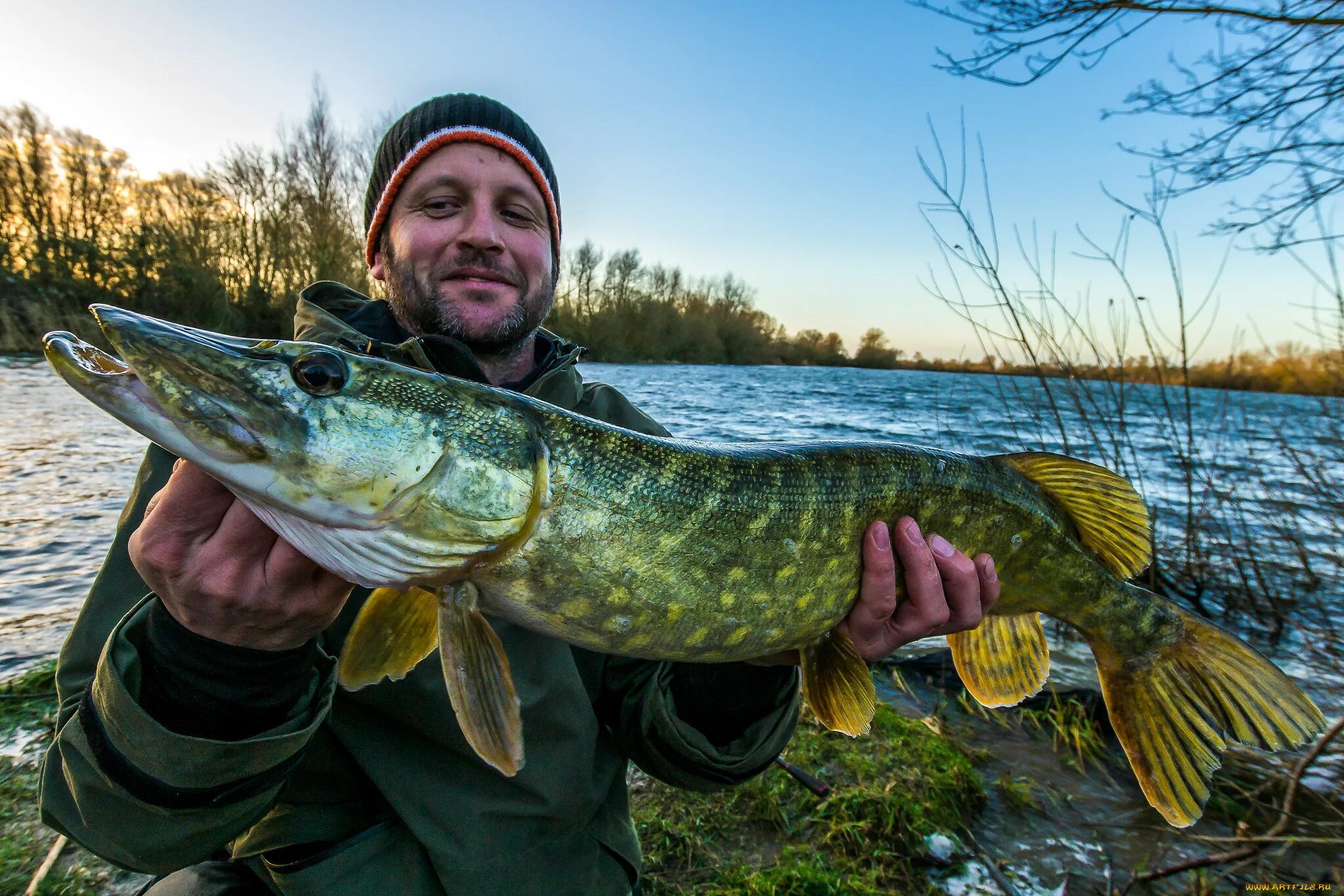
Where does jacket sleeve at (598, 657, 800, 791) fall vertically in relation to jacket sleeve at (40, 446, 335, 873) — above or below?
below

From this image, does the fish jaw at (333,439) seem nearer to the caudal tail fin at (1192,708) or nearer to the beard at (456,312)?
the beard at (456,312)

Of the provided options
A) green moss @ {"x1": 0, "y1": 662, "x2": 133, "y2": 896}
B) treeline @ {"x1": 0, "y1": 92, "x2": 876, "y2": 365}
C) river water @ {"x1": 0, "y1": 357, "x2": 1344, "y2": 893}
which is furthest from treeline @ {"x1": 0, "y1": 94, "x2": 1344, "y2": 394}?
green moss @ {"x1": 0, "y1": 662, "x2": 133, "y2": 896}

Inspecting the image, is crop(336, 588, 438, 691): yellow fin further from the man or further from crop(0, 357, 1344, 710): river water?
crop(0, 357, 1344, 710): river water

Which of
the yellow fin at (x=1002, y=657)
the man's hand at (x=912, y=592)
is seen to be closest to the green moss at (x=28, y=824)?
the man's hand at (x=912, y=592)

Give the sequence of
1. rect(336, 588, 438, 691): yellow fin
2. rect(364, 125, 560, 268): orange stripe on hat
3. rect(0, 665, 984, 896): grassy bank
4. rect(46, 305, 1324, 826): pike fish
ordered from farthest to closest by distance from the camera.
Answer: rect(364, 125, 560, 268): orange stripe on hat, rect(0, 665, 984, 896): grassy bank, rect(336, 588, 438, 691): yellow fin, rect(46, 305, 1324, 826): pike fish

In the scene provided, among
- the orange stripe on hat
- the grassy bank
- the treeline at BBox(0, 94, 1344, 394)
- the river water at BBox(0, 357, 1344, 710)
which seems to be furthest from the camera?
the treeline at BBox(0, 94, 1344, 394)

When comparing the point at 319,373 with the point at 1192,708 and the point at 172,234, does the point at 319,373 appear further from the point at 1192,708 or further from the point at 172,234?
the point at 172,234

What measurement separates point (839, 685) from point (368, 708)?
1149 mm

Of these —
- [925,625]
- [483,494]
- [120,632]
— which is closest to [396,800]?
[120,632]

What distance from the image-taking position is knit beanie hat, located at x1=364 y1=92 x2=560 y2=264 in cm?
247

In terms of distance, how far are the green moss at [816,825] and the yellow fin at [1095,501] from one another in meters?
1.18

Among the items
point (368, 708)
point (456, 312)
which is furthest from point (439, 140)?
point (368, 708)

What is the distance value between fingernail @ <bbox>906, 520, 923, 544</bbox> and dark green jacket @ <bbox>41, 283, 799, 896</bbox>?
0.55m

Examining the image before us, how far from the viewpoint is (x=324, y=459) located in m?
1.12
